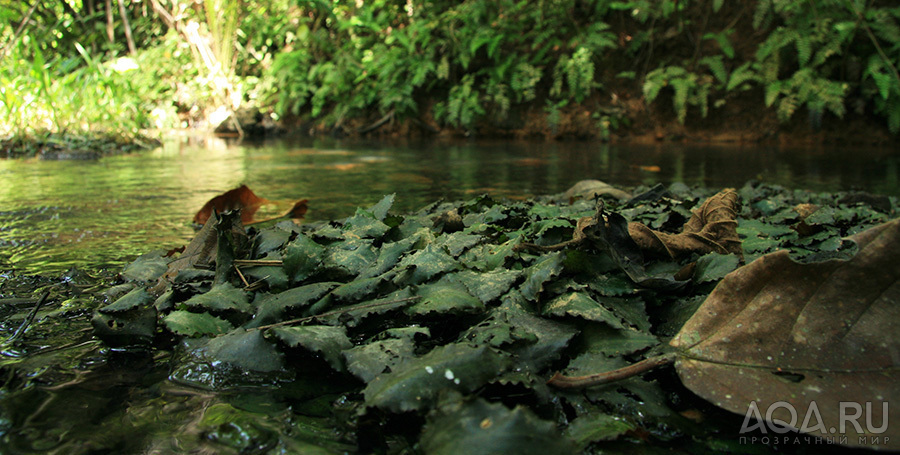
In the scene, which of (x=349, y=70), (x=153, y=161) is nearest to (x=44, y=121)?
(x=153, y=161)

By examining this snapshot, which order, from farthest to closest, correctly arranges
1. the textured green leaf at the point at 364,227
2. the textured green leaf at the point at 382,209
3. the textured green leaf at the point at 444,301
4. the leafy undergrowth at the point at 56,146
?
the leafy undergrowth at the point at 56,146 → the textured green leaf at the point at 382,209 → the textured green leaf at the point at 364,227 → the textured green leaf at the point at 444,301

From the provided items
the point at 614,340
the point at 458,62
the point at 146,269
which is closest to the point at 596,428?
the point at 614,340

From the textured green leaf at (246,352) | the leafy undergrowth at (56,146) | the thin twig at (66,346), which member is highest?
the leafy undergrowth at (56,146)

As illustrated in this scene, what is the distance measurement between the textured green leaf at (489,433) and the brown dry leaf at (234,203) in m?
1.72

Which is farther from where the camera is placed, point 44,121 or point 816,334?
point 44,121

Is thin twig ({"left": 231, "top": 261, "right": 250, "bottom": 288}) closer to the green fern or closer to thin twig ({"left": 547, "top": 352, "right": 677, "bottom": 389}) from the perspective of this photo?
thin twig ({"left": 547, "top": 352, "right": 677, "bottom": 389})

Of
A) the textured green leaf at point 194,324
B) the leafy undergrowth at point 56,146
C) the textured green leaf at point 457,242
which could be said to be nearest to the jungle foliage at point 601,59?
the leafy undergrowth at point 56,146

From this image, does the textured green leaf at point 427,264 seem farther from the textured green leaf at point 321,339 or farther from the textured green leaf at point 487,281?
the textured green leaf at point 321,339

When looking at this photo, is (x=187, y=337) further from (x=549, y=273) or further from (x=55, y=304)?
(x=549, y=273)

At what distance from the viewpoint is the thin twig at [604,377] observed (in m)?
0.92

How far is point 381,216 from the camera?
1.81 metres

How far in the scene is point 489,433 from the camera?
74 cm

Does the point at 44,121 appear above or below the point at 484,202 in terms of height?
above

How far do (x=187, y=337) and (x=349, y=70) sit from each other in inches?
403
